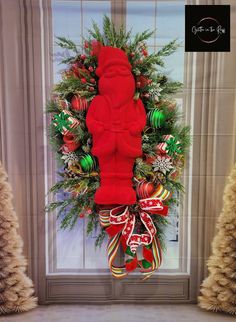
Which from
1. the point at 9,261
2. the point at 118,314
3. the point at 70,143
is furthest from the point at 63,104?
the point at 118,314

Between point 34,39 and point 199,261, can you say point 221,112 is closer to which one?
point 199,261

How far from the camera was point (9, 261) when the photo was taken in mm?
1649

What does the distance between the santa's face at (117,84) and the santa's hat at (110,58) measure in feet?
0.06

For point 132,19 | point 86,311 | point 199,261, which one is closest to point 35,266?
point 86,311

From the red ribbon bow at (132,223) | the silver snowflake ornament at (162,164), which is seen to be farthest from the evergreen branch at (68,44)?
the red ribbon bow at (132,223)

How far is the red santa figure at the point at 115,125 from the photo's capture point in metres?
1.45

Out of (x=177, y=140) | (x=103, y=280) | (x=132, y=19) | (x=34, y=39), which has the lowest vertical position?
(x=103, y=280)

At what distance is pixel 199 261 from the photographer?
5.69ft

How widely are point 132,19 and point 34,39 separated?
51 centimetres

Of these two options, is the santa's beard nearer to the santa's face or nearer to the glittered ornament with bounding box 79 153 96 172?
the santa's face

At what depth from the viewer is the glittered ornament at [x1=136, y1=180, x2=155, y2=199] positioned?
1513mm

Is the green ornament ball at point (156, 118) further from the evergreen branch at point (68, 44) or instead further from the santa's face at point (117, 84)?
the evergreen branch at point (68, 44)

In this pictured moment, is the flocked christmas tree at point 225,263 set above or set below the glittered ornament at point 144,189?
below

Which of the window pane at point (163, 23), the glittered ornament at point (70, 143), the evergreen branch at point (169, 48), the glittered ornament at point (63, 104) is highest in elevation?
the window pane at point (163, 23)
